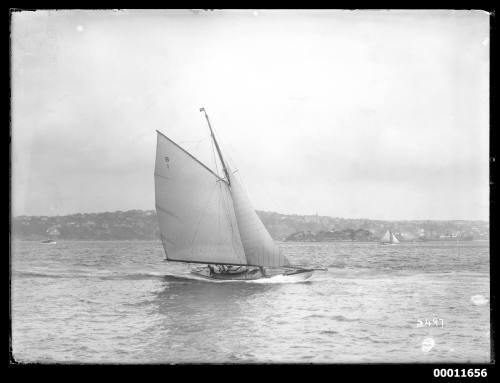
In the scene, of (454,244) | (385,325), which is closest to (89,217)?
(385,325)

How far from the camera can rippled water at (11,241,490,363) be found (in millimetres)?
12602

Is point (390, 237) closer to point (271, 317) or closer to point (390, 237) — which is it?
point (390, 237)

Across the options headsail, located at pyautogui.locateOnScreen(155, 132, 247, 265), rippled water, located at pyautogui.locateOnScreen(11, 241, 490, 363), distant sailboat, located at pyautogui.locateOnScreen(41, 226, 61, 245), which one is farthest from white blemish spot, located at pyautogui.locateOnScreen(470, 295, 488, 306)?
distant sailboat, located at pyautogui.locateOnScreen(41, 226, 61, 245)

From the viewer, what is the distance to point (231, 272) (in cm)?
1856

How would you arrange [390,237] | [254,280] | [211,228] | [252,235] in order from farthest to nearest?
[211,228], [254,280], [252,235], [390,237]

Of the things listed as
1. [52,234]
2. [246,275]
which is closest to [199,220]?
[246,275]

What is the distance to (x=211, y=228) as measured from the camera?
18.2 m

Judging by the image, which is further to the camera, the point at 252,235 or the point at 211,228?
the point at 211,228

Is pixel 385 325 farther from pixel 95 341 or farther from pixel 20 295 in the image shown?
pixel 20 295

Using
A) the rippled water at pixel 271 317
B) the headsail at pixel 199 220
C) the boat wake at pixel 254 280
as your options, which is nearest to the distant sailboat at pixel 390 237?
the rippled water at pixel 271 317

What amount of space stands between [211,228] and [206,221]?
0.26 metres

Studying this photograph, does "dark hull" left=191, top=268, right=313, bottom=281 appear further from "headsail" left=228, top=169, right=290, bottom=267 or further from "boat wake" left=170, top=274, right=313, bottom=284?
"headsail" left=228, top=169, right=290, bottom=267

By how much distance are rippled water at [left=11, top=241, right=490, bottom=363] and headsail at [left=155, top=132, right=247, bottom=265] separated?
1946 mm
